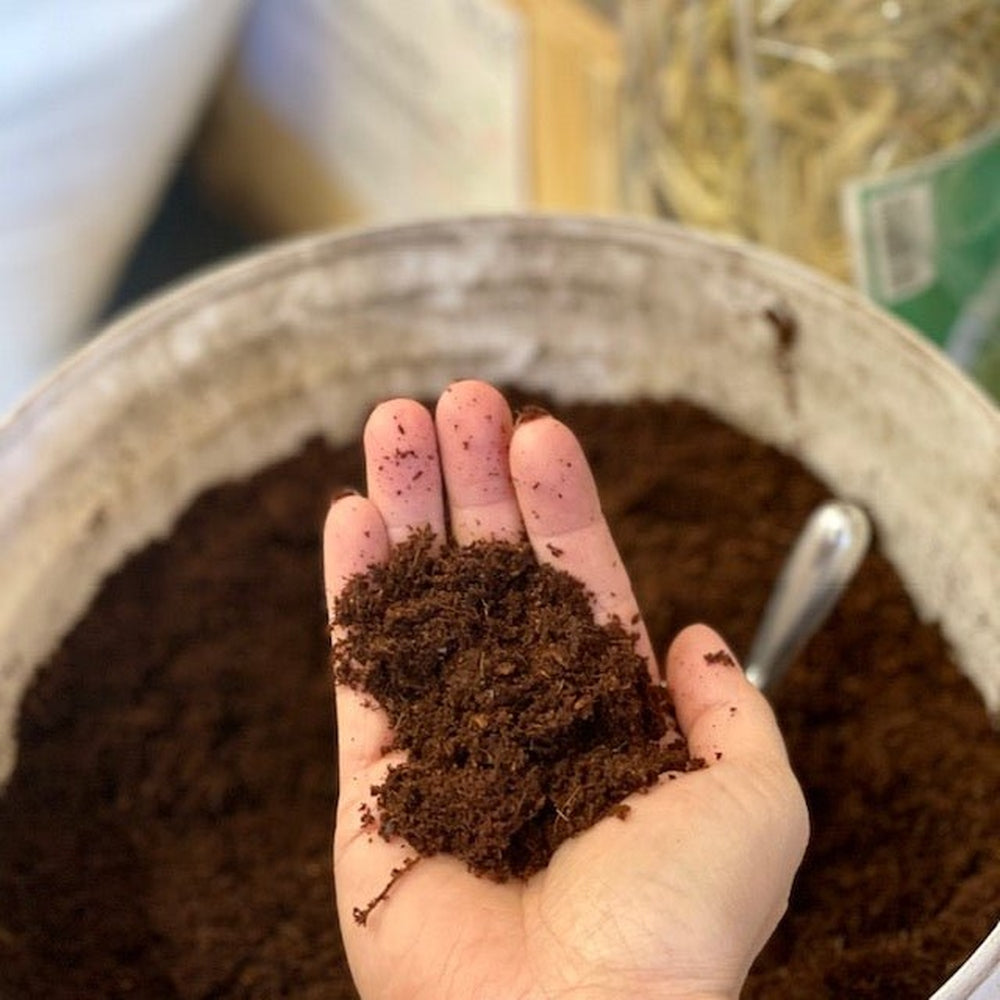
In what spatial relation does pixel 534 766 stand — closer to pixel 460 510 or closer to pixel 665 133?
pixel 460 510

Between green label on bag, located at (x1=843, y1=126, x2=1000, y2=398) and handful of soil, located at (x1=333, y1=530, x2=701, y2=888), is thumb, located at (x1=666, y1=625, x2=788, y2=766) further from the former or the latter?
green label on bag, located at (x1=843, y1=126, x2=1000, y2=398)

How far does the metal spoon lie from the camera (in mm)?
764

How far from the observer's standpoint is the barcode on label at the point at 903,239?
0.89 m

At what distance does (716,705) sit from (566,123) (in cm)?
68

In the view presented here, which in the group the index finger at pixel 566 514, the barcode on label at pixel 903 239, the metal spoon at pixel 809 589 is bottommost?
the metal spoon at pixel 809 589

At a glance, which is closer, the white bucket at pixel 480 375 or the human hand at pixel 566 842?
the human hand at pixel 566 842

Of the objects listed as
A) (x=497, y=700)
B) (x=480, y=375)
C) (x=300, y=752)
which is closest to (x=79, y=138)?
(x=480, y=375)

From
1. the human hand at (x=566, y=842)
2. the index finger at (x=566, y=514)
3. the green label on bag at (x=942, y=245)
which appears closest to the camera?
the human hand at (x=566, y=842)

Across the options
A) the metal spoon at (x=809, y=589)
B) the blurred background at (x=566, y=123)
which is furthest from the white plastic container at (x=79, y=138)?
the metal spoon at (x=809, y=589)

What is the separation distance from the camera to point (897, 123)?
90cm

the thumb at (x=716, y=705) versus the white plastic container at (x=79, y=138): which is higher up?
the white plastic container at (x=79, y=138)

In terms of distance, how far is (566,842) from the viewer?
578 millimetres

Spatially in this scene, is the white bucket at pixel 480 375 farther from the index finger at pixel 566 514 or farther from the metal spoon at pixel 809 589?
the index finger at pixel 566 514

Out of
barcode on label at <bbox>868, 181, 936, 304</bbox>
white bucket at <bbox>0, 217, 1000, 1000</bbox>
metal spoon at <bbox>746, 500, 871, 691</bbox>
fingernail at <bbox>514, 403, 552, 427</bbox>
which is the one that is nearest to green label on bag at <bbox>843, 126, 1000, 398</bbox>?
barcode on label at <bbox>868, 181, 936, 304</bbox>
